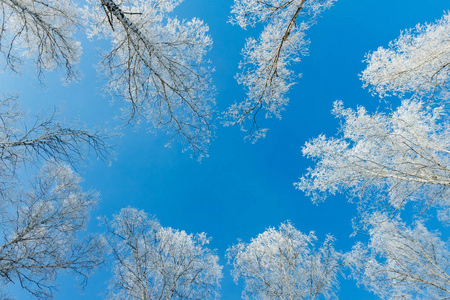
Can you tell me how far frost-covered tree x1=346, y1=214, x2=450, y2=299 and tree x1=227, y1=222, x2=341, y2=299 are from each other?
1.00m

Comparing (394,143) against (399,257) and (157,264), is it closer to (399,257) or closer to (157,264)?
(399,257)

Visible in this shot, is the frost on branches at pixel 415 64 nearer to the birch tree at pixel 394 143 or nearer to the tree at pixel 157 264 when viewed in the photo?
the birch tree at pixel 394 143

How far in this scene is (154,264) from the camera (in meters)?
7.61

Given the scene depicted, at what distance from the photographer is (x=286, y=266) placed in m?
7.60

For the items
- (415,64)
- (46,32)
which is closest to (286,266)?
(415,64)

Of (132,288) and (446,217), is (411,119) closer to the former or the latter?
(446,217)

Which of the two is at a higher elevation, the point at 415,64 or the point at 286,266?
the point at 415,64

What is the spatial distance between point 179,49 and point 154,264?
23.0 feet

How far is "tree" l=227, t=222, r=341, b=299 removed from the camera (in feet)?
23.2

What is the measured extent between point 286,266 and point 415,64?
268 inches

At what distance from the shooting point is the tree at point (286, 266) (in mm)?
7074

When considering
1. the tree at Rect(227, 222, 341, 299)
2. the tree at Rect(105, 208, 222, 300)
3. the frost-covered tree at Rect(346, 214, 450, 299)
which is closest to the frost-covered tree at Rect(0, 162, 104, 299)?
the tree at Rect(105, 208, 222, 300)

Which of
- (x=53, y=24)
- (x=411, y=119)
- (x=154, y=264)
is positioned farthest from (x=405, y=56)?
(x=154, y=264)

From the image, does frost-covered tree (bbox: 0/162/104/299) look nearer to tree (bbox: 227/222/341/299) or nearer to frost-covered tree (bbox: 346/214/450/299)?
tree (bbox: 227/222/341/299)
